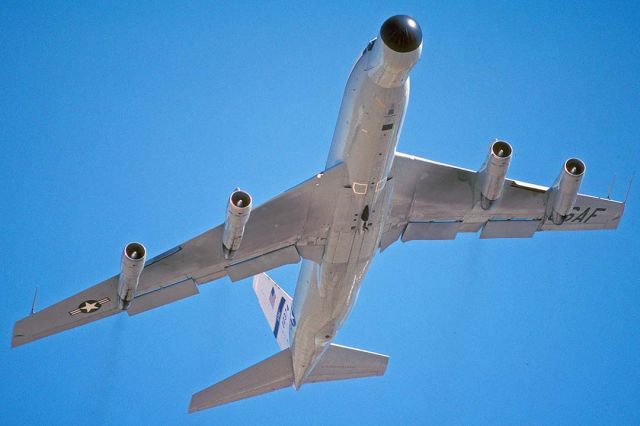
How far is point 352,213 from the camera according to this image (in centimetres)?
2583

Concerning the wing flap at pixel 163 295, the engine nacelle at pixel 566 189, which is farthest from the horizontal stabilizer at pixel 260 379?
the engine nacelle at pixel 566 189

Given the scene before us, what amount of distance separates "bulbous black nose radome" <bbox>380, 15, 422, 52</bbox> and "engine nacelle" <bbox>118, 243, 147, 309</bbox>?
24.1 feet

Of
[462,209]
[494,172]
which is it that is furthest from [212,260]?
[494,172]

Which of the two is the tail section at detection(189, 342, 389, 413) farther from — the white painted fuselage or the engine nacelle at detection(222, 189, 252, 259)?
the engine nacelle at detection(222, 189, 252, 259)

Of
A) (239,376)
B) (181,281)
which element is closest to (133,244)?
(181,281)

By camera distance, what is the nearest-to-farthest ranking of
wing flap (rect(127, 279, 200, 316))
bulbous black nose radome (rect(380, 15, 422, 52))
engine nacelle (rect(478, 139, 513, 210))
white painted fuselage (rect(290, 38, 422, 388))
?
bulbous black nose radome (rect(380, 15, 422, 52)), white painted fuselage (rect(290, 38, 422, 388)), engine nacelle (rect(478, 139, 513, 210)), wing flap (rect(127, 279, 200, 316))

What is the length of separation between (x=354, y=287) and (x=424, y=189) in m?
3.02

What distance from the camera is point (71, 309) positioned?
26625mm

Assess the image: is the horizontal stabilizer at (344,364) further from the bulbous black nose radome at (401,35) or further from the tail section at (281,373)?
the bulbous black nose radome at (401,35)

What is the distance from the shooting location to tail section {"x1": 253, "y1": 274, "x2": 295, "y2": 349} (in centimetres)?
3112

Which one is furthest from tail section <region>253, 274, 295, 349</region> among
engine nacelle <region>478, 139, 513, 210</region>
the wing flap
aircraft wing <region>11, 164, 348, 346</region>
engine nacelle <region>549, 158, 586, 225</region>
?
engine nacelle <region>549, 158, 586, 225</region>

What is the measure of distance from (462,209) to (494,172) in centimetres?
241

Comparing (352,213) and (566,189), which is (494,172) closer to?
(566,189)

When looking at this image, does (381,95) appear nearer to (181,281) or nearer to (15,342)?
(181,281)
